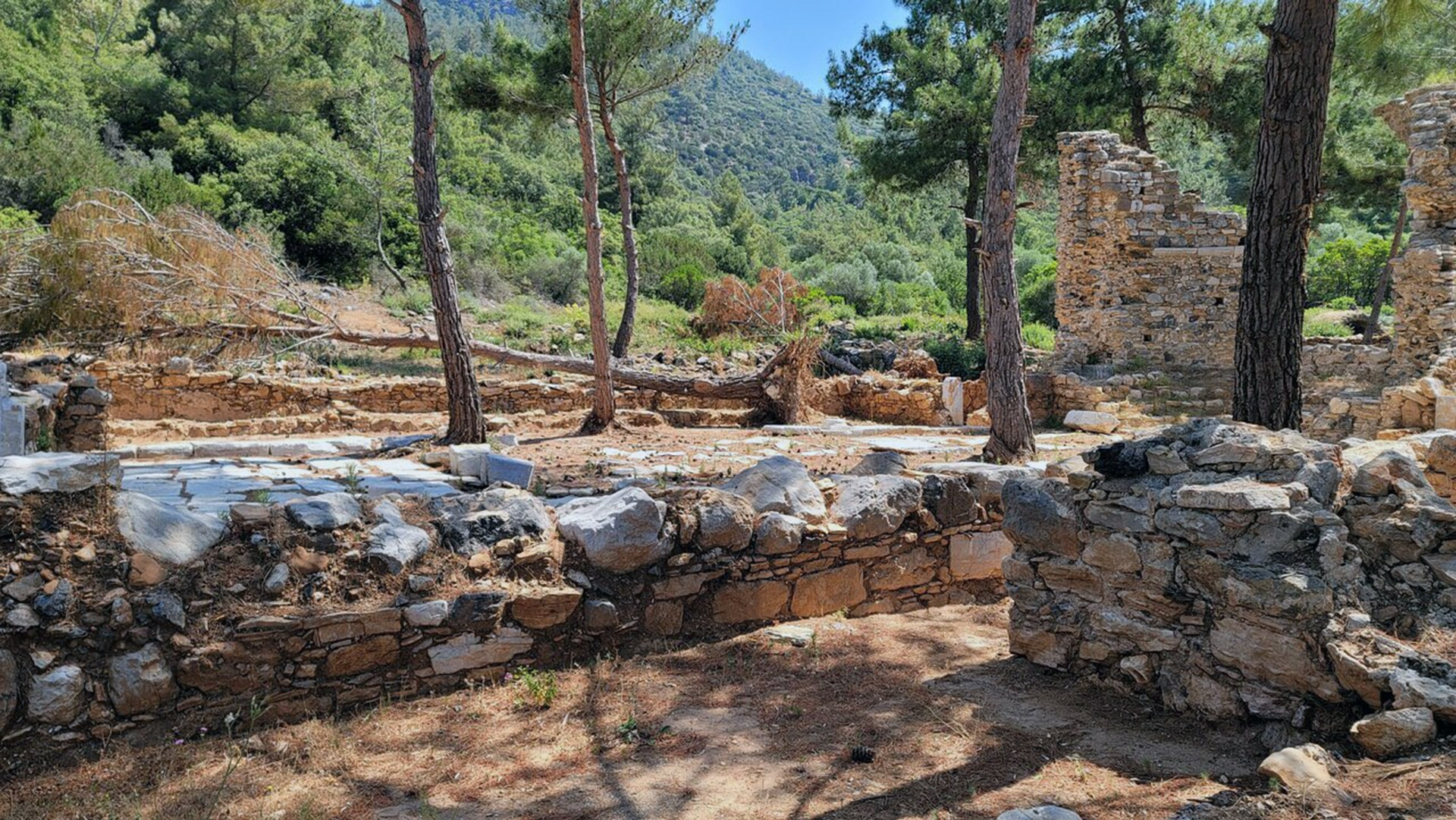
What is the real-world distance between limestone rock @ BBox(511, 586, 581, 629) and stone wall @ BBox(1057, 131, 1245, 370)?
35.9ft

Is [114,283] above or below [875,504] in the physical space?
Answer: above

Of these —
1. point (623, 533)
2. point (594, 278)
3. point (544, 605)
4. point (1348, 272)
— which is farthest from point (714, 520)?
point (1348, 272)

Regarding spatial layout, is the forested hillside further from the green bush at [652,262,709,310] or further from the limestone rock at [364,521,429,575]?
the limestone rock at [364,521,429,575]

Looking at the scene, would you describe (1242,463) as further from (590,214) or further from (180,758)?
(590,214)

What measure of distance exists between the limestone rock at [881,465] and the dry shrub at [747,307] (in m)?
10.7

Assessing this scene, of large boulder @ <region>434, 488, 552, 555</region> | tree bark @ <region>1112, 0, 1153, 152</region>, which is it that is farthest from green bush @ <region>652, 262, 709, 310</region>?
large boulder @ <region>434, 488, 552, 555</region>

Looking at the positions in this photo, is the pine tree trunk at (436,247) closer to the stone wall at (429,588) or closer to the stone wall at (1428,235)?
the stone wall at (429,588)

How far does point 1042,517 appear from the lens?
411cm

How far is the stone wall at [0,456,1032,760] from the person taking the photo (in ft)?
11.0

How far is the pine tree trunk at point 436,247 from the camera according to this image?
7.75 metres

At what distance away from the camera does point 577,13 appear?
370 inches

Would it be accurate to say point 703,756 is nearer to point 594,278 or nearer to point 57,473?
point 57,473

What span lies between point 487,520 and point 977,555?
2.94 metres

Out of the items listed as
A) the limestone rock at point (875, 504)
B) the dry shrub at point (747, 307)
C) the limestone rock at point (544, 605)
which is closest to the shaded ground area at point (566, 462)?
the limestone rock at point (875, 504)
